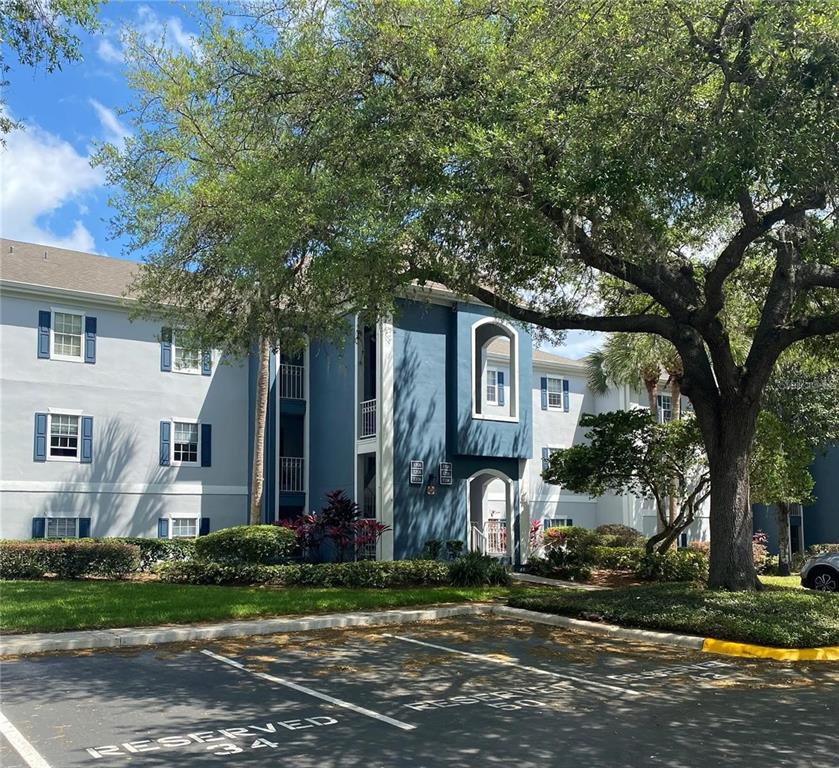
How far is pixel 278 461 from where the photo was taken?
Result: 27.3 m

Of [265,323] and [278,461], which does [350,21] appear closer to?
[265,323]

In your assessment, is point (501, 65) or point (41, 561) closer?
point (501, 65)

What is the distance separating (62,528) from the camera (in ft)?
83.0

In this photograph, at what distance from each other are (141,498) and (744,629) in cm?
1901

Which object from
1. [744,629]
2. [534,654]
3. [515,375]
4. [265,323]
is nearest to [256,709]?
[534,654]

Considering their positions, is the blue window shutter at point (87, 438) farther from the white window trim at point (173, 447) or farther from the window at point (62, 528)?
the white window trim at point (173, 447)

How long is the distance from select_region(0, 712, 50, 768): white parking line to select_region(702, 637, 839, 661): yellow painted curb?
8929 mm

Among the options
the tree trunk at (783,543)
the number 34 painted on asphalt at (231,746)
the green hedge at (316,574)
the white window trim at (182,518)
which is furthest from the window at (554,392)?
the number 34 painted on asphalt at (231,746)

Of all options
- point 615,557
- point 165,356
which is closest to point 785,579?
point 615,557

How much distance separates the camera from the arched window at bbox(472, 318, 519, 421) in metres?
25.7

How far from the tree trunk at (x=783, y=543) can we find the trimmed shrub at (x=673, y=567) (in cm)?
656

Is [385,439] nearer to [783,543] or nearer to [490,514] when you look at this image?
[490,514]

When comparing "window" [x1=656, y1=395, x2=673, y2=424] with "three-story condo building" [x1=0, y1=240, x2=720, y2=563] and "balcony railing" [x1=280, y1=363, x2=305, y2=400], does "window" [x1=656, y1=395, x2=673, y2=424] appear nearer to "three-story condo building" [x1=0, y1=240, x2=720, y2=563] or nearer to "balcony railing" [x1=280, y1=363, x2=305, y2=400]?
"three-story condo building" [x1=0, y1=240, x2=720, y2=563]

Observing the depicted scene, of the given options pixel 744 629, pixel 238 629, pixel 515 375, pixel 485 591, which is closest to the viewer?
pixel 744 629
